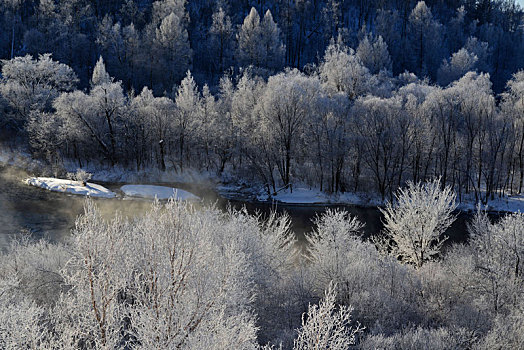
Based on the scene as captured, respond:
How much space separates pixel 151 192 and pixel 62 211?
7945mm

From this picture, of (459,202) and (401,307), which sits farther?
(459,202)

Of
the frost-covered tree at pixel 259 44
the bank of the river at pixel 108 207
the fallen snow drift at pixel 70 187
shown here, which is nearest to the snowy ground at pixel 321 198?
the bank of the river at pixel 108 207

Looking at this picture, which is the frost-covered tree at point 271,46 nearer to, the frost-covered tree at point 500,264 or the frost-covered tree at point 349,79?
the frost-covered tree at point 349,79

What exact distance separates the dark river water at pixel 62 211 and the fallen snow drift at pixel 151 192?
1.25 metres

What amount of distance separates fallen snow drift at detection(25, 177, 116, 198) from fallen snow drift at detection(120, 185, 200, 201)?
5.12 feet

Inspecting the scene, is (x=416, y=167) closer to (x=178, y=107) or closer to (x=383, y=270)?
(x=383, y=270)

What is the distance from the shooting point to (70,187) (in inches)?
1379

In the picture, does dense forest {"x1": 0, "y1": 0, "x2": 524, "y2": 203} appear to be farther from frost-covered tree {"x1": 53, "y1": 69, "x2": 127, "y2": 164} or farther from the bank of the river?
the bank of the river

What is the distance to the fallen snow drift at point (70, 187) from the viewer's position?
34594 millimetres

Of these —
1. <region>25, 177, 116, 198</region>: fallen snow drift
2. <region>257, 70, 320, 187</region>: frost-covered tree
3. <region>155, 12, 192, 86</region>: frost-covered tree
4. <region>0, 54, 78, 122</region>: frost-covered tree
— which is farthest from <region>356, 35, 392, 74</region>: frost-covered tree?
<region>25, 177, 116, 198</region>: fallen snow drift

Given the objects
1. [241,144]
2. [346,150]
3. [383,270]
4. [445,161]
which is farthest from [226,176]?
[383,270]

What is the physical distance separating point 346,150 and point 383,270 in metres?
19.7

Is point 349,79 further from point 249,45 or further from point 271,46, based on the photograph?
point 249,45

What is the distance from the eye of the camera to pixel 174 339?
925cm
